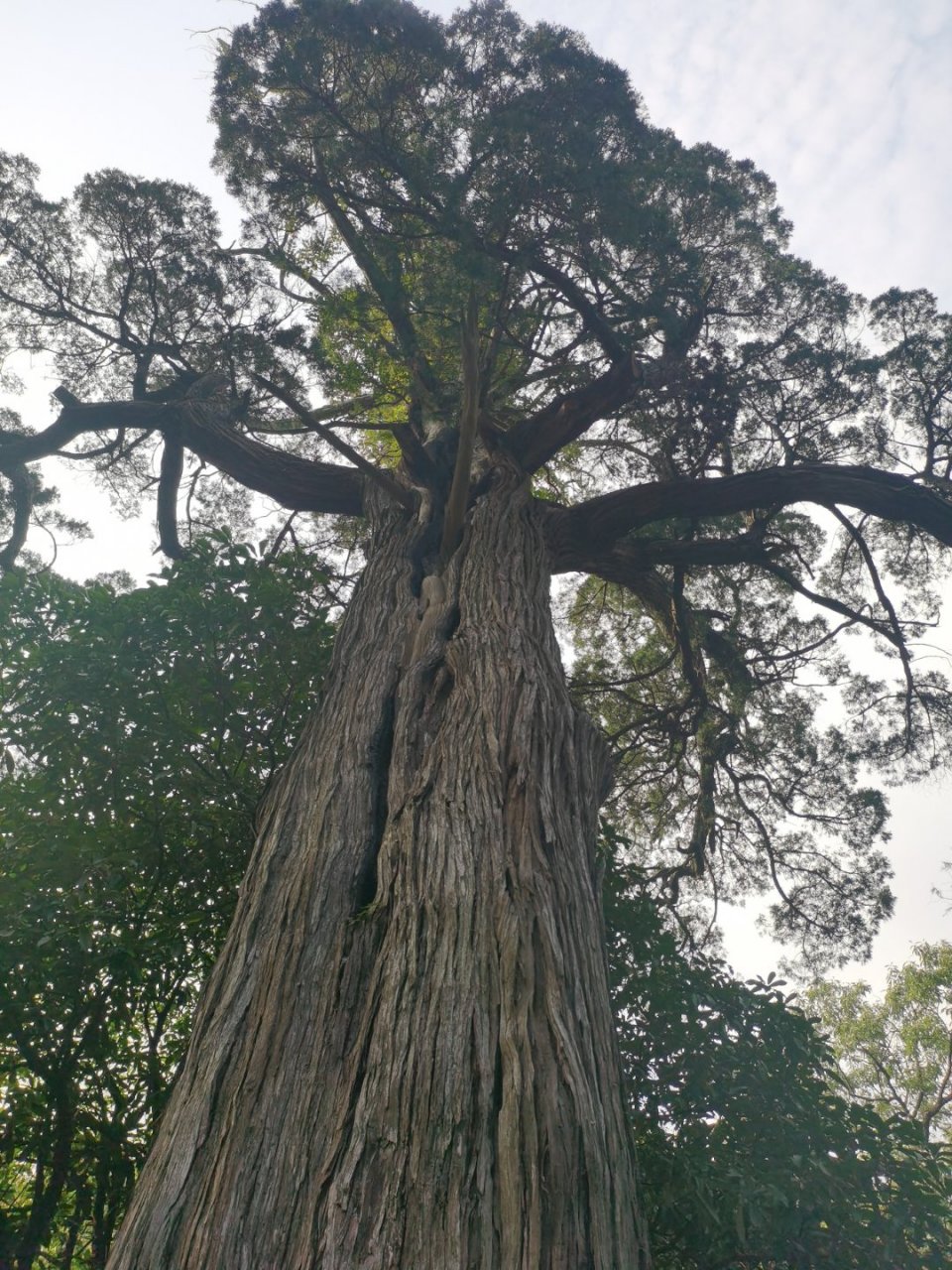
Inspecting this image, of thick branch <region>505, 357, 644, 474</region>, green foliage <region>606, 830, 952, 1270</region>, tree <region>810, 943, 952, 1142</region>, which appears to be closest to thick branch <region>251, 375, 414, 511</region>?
thick branch <region>505, 357, 644, 474</region>

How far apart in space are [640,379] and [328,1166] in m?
5.42

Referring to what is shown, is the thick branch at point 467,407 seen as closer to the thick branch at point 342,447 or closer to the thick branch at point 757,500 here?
the thick branch at point 342,447

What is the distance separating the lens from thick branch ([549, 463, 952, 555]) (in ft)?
20.4

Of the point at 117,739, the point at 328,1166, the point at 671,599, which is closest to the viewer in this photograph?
the point at 328,1166

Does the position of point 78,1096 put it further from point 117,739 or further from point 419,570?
point 419,570

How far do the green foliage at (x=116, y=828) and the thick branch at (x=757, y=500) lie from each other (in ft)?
7.68

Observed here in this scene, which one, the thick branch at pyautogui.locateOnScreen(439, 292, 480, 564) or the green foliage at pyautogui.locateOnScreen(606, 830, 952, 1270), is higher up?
the thick branch at pyautogui.locateOnScreen(439, 292, 480, 564)

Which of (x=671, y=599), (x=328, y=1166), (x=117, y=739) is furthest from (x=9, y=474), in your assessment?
(x=328, y=1166)

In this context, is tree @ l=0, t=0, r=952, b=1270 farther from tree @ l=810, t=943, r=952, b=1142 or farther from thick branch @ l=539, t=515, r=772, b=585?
tree @ l=810, t=943, r=952, b=1142

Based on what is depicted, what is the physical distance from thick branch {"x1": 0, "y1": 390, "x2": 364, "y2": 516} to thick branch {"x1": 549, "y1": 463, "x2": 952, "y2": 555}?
2.11 metres

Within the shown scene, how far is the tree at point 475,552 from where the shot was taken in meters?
2.37

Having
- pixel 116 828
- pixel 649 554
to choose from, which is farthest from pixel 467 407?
pixel 116 828

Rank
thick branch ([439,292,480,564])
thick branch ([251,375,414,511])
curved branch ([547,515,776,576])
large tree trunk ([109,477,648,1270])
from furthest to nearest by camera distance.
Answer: curved branch ([547,515,776,576]) → thick branch ([251,375,414,511]) → thick branch ([439,292,480,564]) → large tree trunk ([109,477,648,1270])

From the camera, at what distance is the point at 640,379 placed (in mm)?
6371
